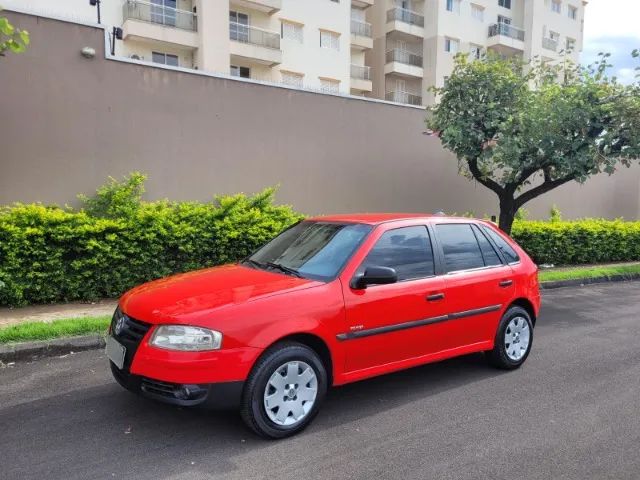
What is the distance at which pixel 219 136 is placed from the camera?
31.6 feet

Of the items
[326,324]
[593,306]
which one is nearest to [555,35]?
[593,306]

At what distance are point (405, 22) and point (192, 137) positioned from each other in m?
28.6

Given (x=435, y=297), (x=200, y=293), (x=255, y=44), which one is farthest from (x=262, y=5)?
(x=200, y=293)

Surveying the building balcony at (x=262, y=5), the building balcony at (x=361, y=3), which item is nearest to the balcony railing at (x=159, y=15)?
the building balcony at (x=262, y=5)

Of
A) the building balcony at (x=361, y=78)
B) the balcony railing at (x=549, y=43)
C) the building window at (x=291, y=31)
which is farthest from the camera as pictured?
the balcony railing at (x=549, y=43)

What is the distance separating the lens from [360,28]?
31969mm

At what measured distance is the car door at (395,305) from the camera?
4.09 m

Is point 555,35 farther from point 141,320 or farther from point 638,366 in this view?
point 141,320

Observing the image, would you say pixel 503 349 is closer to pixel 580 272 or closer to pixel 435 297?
pixel 435 297

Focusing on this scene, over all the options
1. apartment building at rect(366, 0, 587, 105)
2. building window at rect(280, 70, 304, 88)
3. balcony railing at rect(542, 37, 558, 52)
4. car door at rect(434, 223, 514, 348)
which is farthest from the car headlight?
balcony railing at rect(542, 37, 558, 52)

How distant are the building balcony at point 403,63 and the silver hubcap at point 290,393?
32.2 meters

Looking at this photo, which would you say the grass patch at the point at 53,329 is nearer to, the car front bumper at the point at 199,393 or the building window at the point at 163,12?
the car front bumper at the point at 199,393

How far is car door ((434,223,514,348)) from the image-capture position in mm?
4758

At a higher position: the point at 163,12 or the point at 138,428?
the point at 163,12
